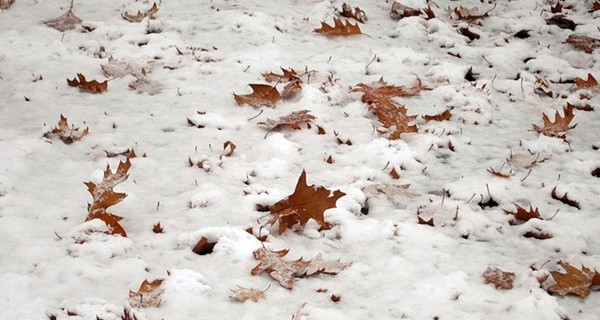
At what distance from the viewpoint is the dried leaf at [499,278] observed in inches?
104

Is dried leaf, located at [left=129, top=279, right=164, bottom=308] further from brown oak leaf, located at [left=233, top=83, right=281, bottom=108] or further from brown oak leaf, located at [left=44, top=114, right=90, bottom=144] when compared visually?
brown oak leaf, located at [left=233, top=83, right=281, bottom=108]

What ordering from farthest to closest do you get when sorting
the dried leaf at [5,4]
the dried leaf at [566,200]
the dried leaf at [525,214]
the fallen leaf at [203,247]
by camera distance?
1. the dried leaf at [5,4]
2. the dried leaf at [566,200]
3. the dried leaf at [525,214]
4. the fallen leaf at [203,247]

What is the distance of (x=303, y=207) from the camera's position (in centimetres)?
300

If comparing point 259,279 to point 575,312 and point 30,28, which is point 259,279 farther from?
point 30,28

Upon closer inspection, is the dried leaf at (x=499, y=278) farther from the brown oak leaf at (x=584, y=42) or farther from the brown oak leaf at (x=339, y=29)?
A: the brown oak leaf at (x=584, y=42)

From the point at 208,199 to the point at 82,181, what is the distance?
746 millimetres

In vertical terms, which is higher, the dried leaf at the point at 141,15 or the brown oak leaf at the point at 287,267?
the dried leaf at the point at 141,15

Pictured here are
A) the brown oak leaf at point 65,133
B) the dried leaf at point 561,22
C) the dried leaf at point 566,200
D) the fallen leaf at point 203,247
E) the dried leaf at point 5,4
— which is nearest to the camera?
the fallen leaf at point 203,247

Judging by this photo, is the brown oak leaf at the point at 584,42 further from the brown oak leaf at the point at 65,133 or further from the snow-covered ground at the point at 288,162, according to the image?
the brown oak leaf at the point at 65,133

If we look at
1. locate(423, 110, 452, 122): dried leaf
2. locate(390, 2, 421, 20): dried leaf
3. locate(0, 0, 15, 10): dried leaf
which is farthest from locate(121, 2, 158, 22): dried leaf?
locate(423, 110, 452, 122): dried leaf

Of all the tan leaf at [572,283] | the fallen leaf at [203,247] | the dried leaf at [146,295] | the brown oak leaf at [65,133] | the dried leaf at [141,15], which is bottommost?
the fallen leaf at [203,247]

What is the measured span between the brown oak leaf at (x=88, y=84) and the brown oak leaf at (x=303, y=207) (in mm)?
1901

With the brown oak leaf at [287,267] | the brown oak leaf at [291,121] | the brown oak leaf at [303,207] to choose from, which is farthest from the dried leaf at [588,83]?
the brown oak leaf at [287,267]

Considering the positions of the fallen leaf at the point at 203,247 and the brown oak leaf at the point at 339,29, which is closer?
the fallen leaf at the point at 203,247
